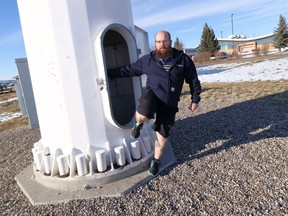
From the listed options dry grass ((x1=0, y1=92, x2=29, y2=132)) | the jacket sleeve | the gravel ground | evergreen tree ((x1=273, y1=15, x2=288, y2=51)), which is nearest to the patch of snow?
the gravel ground

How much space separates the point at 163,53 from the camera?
327cm

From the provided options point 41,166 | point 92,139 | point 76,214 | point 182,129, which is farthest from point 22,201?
point 182,129

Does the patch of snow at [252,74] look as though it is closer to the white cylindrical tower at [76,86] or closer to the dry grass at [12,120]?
the dry grass at [12,120]

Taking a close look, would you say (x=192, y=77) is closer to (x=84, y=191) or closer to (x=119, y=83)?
(x=119, y=83)

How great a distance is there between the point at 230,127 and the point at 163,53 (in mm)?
2897

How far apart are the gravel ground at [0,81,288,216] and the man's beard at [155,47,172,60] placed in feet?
5.19

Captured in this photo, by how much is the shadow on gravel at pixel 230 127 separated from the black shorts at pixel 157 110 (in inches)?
30.1

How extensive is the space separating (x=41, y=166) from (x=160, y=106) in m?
1.97

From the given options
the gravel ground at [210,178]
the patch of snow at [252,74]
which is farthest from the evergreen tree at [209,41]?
the gravel ground at [210,178]

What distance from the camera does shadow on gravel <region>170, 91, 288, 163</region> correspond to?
4.54 metres

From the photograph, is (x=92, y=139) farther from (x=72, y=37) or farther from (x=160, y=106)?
(x=72, y=37)

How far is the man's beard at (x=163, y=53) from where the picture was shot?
3.25 meters

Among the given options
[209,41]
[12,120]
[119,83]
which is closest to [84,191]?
[119,83]

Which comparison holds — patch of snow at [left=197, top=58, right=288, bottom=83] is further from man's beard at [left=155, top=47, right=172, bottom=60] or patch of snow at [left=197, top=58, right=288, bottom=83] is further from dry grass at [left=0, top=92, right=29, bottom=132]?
man's beard at [left=155, top=47, right=172, bottom=60]
